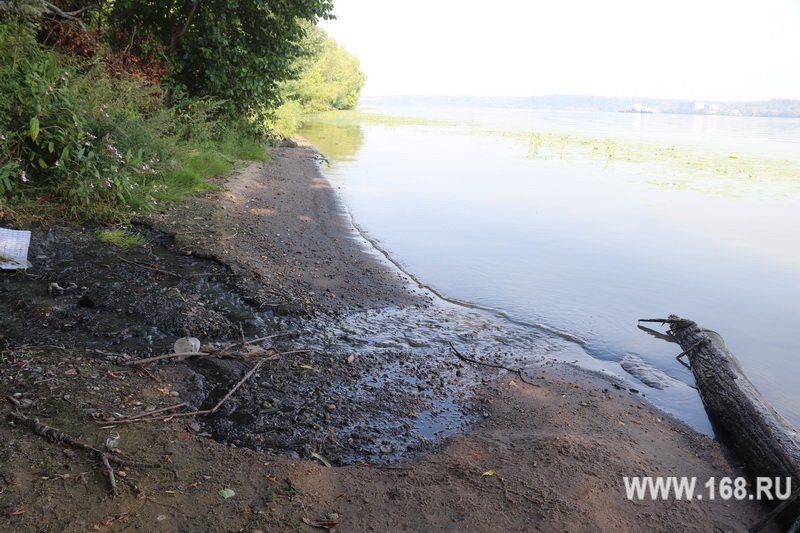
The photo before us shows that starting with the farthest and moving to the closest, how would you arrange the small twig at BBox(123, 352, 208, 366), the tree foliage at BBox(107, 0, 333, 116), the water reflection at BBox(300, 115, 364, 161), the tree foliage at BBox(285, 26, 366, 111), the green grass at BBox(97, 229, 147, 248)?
the tree foliage at BBox(285, 26, 366, 111), the water reflection at BBox(300, 115, 364, 161), the tree foliage at BBox(107, 0, 333, 116), the green grass at BBox(97, 229, 147, 248), the small twig at BBox(123, 352, 208, 366)

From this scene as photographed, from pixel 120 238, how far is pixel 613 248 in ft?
27.5

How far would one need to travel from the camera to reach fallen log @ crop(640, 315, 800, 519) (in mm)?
3957

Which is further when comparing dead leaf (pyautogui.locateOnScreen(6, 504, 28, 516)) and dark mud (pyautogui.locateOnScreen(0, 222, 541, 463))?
dark mud (pyautogui.locateOnScreen(0, 222, 541, 463))

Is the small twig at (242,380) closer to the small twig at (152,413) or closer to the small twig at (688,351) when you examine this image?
the small twig at (152,413)

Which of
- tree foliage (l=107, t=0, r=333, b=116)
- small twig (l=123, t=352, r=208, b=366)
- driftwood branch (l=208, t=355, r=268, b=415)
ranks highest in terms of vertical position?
tree foliage (l=107, t=0, r=333, b=116)

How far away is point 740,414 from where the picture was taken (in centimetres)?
462

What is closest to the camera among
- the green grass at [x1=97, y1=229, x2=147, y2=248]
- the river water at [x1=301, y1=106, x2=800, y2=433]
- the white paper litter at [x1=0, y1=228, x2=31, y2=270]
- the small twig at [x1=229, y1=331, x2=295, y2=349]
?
the small twig at [x1=229, y1=331, x2=295, y2=349]

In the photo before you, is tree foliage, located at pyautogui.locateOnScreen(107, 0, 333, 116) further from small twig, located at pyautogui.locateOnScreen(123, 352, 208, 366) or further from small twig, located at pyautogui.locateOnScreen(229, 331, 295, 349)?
small twig, located at pyautogui.locateOnScreen(123, 352, 208, 366)

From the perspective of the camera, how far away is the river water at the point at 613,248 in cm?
668

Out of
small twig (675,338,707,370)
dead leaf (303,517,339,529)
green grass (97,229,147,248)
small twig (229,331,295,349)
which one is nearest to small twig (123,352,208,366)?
small twig (229,331,295,349)

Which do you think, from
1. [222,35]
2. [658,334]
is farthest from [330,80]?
[658,334]

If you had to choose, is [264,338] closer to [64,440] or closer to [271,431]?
[271,431]

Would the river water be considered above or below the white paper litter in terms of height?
below

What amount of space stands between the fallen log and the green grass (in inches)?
245
